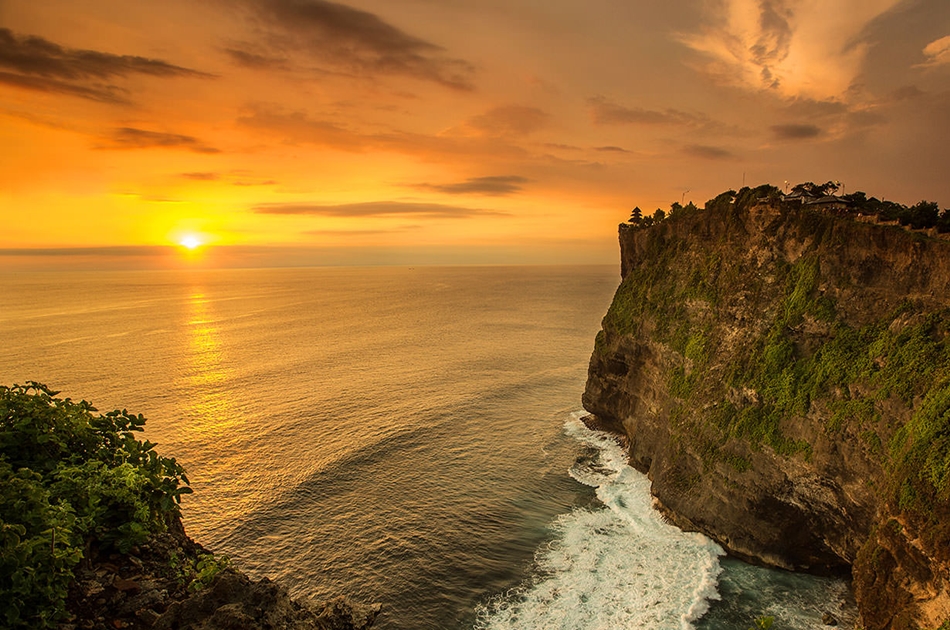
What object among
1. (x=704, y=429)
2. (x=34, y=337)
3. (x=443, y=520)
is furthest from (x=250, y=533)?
(x=34, y=337)

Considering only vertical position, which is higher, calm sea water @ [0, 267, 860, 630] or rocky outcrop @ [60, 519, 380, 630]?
rocky outcrop @ [60, 519, 380, 630]

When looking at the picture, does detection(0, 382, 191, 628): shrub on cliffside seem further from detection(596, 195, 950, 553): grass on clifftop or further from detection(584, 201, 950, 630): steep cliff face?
detection(596, 195, 950, 553): grass on clifftop

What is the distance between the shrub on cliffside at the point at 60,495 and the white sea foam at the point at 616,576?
24.0 m

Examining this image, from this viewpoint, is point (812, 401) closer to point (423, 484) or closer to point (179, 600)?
point (423, 484)

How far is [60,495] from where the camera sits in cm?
705

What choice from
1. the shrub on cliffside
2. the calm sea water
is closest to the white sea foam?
the calm sea water

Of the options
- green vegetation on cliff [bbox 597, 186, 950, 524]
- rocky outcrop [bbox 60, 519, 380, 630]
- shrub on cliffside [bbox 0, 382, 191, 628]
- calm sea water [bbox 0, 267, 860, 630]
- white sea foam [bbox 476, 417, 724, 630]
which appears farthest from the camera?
calm sea water [bbox 0, 267, 860, 630]

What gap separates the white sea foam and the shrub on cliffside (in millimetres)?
23953

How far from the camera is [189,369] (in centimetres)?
7388

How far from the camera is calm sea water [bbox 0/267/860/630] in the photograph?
91.5 ft

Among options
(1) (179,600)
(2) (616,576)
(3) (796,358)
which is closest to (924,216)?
(3) (796,358)

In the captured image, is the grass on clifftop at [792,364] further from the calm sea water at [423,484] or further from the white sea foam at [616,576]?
the calm sea water at [423,484]

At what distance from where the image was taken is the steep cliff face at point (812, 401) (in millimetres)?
21516

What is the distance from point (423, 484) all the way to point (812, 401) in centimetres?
2915
